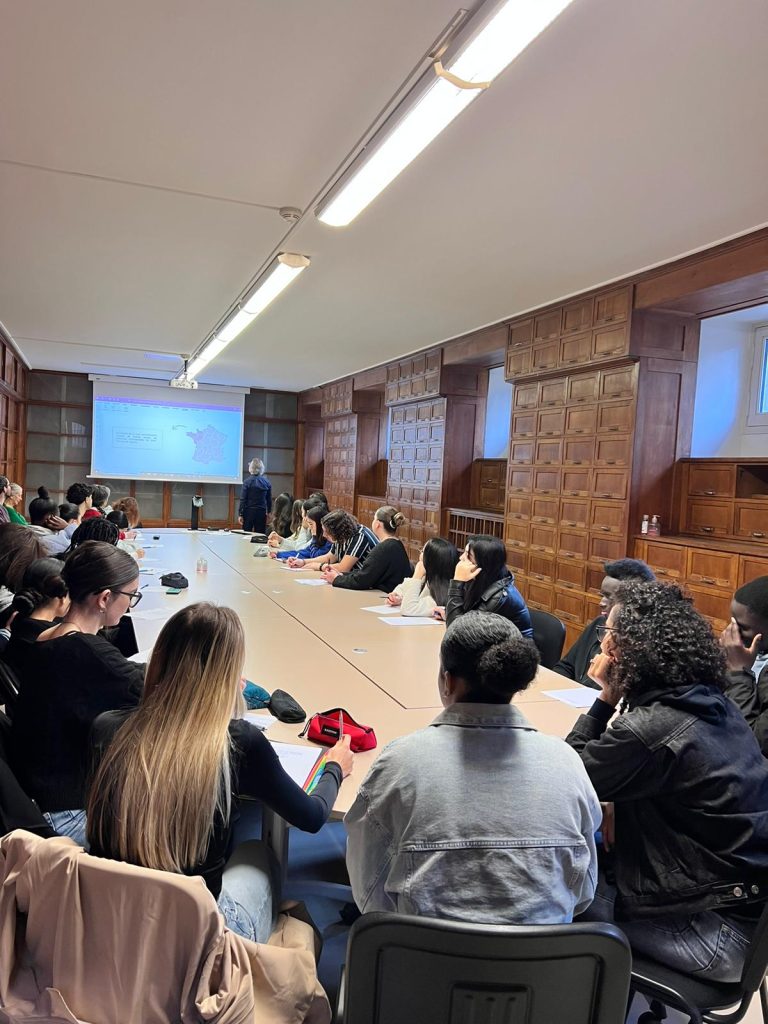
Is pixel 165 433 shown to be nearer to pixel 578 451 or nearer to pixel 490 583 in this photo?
pixel 578 451

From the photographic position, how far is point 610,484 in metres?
5.13

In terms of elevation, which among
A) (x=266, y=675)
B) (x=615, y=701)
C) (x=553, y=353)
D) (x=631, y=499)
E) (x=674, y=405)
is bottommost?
(x=266, y=675)

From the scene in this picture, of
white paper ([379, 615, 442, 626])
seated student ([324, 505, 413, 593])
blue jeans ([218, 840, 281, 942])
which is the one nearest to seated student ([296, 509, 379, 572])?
seated student ([324, 505, 413, 593])

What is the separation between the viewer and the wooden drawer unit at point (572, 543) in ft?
17.6

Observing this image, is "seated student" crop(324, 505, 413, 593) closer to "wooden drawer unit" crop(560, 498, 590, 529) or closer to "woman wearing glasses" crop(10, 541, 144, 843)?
"wooden drawer unit" crop(560, 498, 590, 529)

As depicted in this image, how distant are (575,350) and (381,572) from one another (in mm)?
2407

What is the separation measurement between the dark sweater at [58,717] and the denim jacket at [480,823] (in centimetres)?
89

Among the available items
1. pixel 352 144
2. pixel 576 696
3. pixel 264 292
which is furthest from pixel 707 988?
pixel 264 292

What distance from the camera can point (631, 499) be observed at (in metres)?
4.96

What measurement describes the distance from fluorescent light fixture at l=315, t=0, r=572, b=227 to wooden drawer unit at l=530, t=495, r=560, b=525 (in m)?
3.19

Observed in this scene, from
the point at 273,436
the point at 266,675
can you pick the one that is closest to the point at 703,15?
the point at 266,675

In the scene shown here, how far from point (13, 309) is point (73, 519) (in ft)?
7.58

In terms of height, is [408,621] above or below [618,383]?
below

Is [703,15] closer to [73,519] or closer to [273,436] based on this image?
[73,519]
